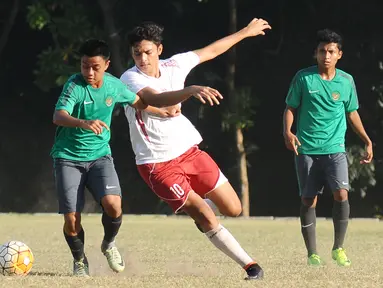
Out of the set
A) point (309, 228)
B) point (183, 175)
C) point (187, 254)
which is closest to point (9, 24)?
point (187, 254)

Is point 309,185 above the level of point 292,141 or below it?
below

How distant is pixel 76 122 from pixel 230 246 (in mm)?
1371

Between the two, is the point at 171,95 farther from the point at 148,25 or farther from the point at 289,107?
the point at 289,107

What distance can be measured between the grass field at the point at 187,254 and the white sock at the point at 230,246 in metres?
0.15

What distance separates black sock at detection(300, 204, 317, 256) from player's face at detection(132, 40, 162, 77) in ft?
7.94

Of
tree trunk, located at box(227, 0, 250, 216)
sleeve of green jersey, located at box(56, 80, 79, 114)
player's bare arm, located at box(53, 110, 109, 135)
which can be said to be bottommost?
tree trunk, located at box(227, 0, 250, 216)

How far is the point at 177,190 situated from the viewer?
8266mm

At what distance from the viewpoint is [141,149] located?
8539mm

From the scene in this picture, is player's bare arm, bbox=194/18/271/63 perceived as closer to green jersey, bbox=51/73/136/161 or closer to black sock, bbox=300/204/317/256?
green jersey, bbox=51/73/136/161

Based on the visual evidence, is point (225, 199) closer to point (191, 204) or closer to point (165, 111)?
point (191, 204)

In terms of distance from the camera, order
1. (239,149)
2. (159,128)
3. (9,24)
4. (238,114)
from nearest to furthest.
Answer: (159,128) → (238,114) → (239,149) → (9,24)

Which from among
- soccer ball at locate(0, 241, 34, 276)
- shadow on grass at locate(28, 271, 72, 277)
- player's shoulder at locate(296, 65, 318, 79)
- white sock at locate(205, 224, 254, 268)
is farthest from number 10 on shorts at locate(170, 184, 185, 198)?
player's shoulder at locate(296, 65, 318, 79)

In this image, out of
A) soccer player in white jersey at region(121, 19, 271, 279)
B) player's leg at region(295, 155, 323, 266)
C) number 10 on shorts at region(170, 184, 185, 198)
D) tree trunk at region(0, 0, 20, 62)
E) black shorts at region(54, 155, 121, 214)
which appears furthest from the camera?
tree trunk at region(0, 0, 20, 62)

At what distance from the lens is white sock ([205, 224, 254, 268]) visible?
8078 mm
